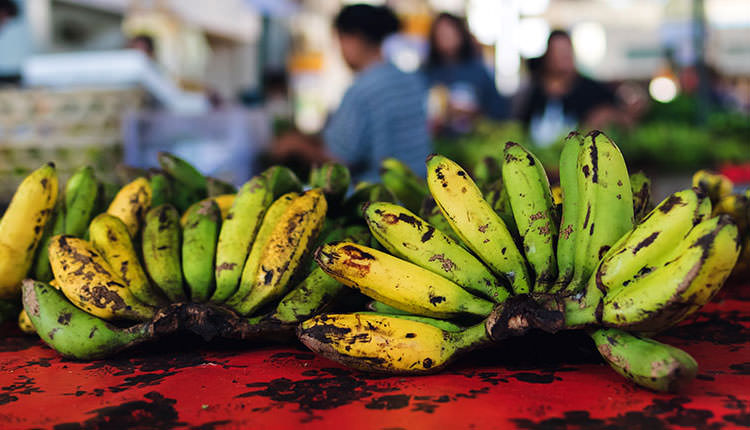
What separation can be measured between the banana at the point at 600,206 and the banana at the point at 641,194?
0.79ft

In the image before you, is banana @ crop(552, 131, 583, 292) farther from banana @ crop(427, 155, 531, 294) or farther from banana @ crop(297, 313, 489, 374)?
banana @ crop(297, 313, 489, 374)

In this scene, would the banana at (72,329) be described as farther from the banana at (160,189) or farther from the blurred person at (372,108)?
the blurred person at (372,108)

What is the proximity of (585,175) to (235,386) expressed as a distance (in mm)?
762

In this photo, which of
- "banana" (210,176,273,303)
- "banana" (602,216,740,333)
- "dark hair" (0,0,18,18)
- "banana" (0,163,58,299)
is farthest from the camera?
"dark hair" (0,0,18,18)

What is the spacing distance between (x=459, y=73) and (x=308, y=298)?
564 centimetres

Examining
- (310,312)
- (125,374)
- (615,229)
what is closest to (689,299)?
(615,229)

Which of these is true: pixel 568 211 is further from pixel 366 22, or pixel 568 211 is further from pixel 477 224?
pixel 366 22

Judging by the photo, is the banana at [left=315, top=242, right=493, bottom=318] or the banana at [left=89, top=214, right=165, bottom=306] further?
the banana at [left=89, top=214, right=165, bottom=306]

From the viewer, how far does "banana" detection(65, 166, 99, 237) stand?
5.62 feet

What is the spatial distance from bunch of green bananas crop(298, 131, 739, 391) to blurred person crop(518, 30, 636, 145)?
426 centimetres

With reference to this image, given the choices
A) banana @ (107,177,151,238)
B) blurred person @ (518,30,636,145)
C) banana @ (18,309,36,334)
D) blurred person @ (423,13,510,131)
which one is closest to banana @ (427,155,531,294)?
banana @ (107,177,151,238)

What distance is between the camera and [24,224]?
1.57 meters

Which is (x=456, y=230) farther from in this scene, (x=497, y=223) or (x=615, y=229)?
(x=615, y=229)

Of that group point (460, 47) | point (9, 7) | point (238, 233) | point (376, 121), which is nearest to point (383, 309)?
point (238, 233)
